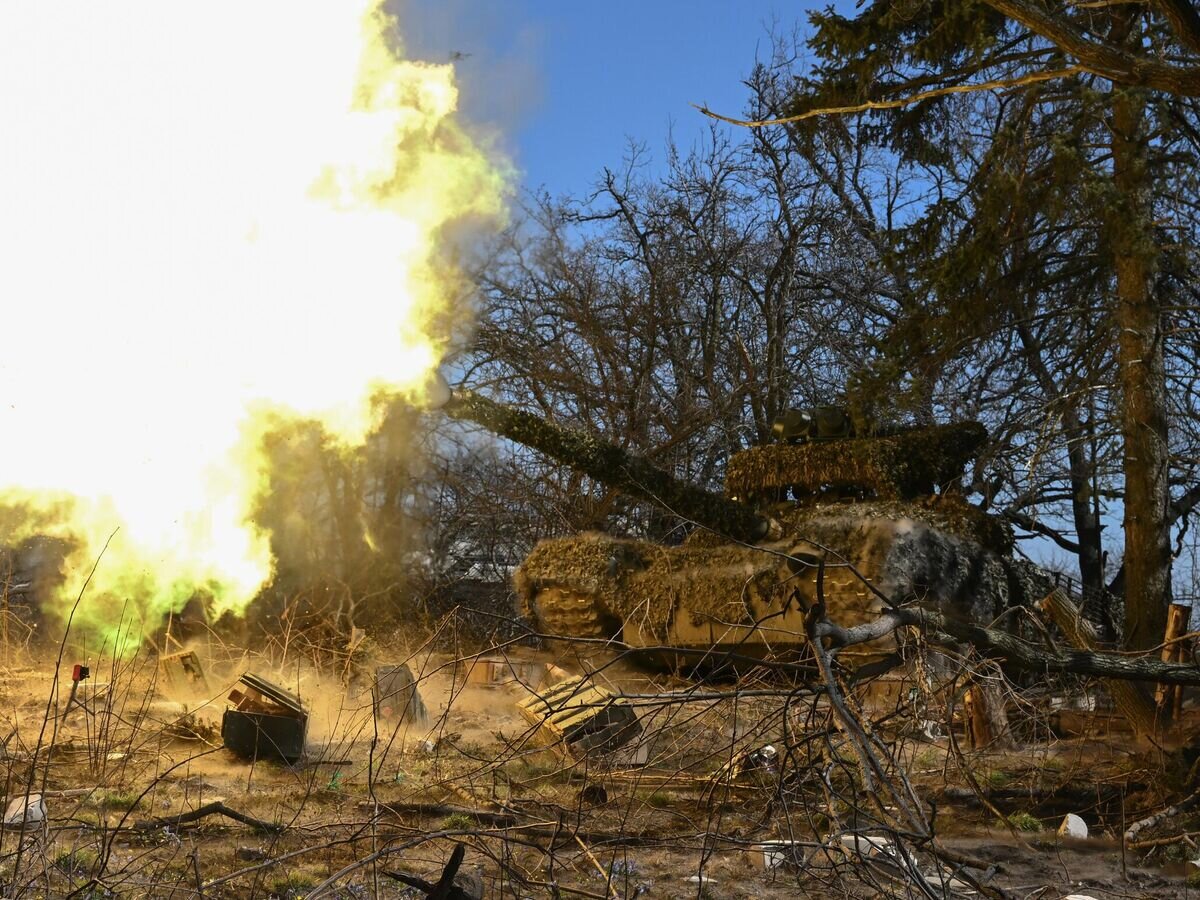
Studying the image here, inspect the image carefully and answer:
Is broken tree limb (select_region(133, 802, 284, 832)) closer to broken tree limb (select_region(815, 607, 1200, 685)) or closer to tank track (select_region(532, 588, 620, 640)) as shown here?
broken tree limb (select_region(815, 607, 1200, 685))

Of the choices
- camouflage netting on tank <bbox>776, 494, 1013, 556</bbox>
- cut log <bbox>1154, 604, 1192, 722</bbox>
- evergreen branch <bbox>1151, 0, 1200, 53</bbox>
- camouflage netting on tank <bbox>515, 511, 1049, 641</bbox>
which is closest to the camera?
evergreen branch <bbox>1151, 0, 1200, 53</bbox>

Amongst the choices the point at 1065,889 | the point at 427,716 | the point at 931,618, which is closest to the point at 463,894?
the point at 931,618

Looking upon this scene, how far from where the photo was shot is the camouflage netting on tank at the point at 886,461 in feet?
39.5

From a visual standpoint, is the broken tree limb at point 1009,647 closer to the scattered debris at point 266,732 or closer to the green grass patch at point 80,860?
the green grass patch at point 80,860

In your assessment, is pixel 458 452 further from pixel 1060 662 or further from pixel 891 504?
pixel 1060 662

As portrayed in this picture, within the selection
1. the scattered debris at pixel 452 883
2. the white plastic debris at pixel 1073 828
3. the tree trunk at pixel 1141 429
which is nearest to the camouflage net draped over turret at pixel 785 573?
the tree trunk at pixel 1141 429

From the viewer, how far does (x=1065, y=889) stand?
5.60 m

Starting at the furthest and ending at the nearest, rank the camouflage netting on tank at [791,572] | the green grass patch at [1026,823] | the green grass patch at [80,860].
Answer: the camouflage netting on tank at [791,572], the green grass patch at [1026,823], the green grass patch at [80,860]

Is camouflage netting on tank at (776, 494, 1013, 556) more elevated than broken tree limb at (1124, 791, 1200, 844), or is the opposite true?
camouflage netting on tank at (776, 494, 1013, 556)

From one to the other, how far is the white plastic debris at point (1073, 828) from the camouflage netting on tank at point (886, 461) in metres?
5.36

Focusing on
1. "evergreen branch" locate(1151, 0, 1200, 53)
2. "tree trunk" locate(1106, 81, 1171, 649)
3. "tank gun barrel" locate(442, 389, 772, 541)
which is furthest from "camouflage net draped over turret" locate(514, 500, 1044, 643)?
"evergreen branch" locate(1151, 0, 1200, 53)

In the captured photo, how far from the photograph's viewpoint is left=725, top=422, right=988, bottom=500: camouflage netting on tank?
12047 mm

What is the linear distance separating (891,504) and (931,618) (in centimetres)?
706

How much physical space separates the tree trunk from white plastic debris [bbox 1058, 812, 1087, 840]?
3674 millimetres
